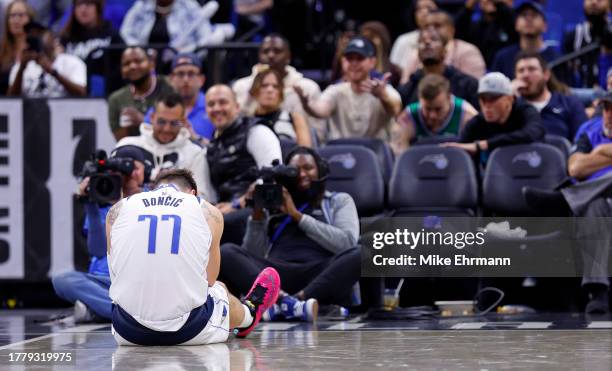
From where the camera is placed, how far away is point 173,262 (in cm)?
796

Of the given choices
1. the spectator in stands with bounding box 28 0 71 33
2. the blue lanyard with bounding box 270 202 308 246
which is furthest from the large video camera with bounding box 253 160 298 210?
the spectator in stands with bounding box 28 0 71 33

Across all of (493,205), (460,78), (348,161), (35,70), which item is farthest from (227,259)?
(35,70)

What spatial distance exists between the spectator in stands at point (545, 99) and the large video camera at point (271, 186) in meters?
3.02

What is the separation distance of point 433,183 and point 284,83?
2.20 meters

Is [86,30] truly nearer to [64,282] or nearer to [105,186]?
[64,282]

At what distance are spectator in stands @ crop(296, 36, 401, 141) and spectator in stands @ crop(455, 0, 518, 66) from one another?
6.89ft

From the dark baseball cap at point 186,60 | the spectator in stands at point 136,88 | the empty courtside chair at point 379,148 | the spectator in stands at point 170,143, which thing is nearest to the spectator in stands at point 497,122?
the empty courtside chair at point 379,148

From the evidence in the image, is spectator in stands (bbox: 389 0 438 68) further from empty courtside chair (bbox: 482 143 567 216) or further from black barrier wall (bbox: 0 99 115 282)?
black barrier wall (bbox: 0 99 115 282)

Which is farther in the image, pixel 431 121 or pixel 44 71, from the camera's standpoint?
pixel 44 71

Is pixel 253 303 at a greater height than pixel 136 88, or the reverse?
pixel 136 88

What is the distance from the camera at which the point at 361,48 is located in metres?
12.7

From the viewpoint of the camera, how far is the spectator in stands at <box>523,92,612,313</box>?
Answer: 10812 mm

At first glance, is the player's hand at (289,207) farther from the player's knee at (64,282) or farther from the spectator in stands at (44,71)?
the spectator in stands at (44,71)

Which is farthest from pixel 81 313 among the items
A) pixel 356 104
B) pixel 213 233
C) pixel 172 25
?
pixel 172 25
